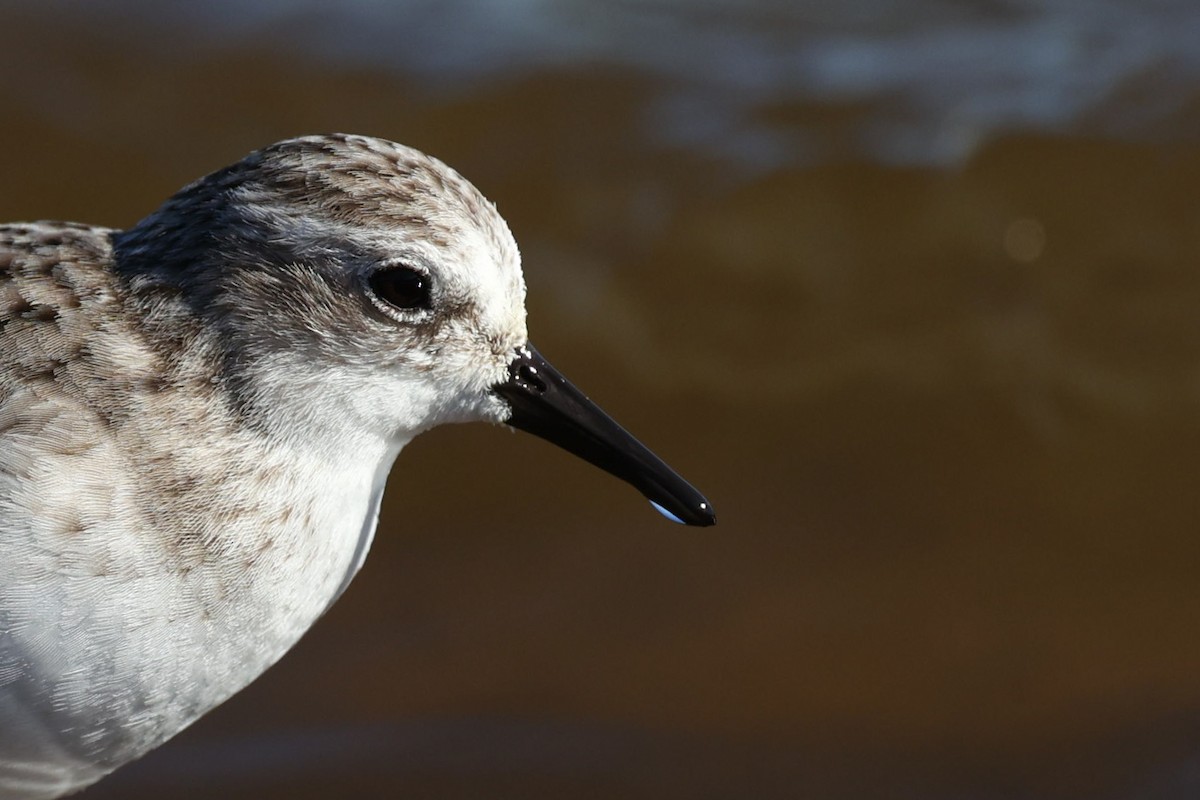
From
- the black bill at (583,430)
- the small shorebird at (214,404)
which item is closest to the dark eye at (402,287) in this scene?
the small shorebird at (214,404)

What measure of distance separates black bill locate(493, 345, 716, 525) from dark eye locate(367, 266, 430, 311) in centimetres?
33

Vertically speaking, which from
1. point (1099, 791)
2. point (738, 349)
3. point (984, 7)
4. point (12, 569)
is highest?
point (984, 7)

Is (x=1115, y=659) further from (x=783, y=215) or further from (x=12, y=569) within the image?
(x=12, y=569)

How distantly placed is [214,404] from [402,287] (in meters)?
0.52

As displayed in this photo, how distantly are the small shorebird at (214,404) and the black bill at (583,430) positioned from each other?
0.02m

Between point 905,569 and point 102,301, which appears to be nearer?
point 102,301

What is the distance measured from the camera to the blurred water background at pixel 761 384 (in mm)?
5434

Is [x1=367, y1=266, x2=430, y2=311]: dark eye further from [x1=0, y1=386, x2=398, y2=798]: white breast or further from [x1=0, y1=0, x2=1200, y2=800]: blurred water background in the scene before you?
[x1=0, y1=0, x2=1200, y2=800]: blurred water background

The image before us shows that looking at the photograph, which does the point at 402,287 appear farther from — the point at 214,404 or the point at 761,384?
the point at 761,384

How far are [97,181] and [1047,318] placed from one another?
4.34 metres

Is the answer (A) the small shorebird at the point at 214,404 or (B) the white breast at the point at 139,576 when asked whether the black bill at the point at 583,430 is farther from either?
(B) the white breast at the point at 139,576

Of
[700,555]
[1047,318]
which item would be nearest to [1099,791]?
[700,555]

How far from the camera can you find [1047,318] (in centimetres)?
698

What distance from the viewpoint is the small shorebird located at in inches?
140
